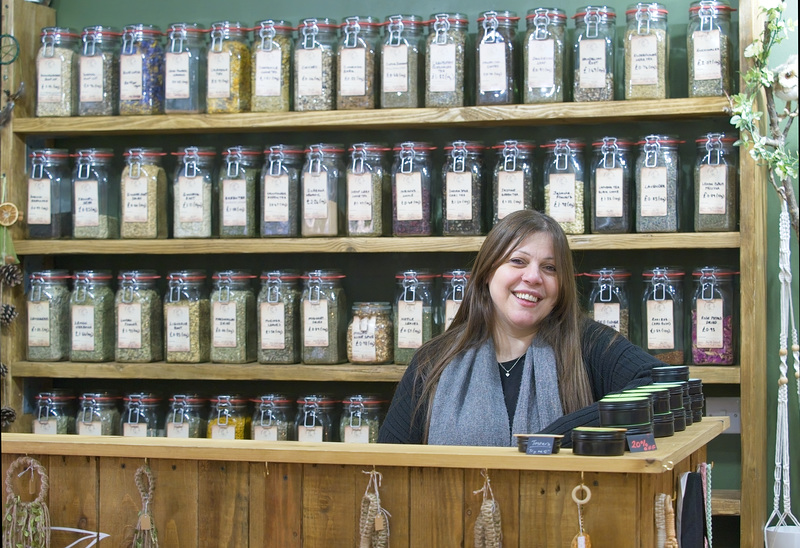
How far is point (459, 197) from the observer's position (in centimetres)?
255

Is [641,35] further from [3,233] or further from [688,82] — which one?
[3,233]

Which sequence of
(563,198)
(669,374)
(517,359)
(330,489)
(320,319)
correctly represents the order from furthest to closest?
1. (320,319)
2. (563,198)
3. (517,359)
4. (669,374)
5. (330,489)

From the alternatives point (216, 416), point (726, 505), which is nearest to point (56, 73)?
point (216, 416)

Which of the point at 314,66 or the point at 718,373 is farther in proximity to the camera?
the point at 314,66

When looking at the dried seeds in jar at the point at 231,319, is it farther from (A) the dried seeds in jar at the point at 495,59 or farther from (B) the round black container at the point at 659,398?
(B) the round black container at the point at 659,398

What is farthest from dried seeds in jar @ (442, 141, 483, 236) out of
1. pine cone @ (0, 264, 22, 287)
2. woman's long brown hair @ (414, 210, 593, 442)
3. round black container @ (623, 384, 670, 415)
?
pine cone @ (0, 264, 22, 287)

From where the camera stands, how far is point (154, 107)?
107 inches

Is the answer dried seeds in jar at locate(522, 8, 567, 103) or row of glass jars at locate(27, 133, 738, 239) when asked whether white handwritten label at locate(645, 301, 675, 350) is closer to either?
row of glass jars at locate(27, 133, 738, 239)

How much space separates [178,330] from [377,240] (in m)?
0.62

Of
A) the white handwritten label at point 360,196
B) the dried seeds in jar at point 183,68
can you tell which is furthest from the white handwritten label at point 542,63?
the dried seeds in jar at point 183,68

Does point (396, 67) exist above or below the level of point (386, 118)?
above

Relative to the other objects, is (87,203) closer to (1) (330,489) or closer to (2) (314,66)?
(2) (314,66)

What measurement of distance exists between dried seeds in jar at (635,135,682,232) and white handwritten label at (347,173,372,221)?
71cm

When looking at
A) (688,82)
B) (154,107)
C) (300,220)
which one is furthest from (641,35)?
(154,107)
